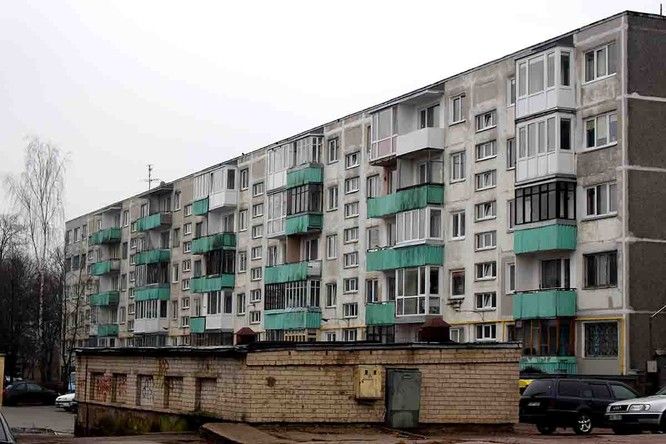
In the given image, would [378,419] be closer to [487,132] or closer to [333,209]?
[487,132]

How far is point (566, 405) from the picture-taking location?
30062 mm

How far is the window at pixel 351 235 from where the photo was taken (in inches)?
2502

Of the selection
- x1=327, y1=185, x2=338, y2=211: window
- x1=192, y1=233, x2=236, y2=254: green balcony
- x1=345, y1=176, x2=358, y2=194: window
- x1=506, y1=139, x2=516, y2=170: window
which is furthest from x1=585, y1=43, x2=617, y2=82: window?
x1=192, y1=233, x2=236, y2=254: green balcony

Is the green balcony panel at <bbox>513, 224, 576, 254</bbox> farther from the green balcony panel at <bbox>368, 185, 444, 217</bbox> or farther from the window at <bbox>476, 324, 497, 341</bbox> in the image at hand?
the green balcony panel at <bbox>368, 185, 444, 217</bbox>

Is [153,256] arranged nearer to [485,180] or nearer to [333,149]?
[333,149]

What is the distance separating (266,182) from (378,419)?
48.5 meters

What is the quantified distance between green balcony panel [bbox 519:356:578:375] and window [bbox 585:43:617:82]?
1060cm

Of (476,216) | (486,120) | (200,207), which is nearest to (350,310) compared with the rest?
(476,216)

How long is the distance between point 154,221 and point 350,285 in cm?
2818

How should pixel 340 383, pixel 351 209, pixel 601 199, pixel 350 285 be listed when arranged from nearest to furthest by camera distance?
pixel 340 383 < pixel 601 199 < pixel 350 285 < pixel 351 209

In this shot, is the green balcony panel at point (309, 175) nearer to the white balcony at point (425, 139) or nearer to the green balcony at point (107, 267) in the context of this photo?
the white balcony at point (425, 139)

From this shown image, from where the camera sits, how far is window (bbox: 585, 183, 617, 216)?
148 feet

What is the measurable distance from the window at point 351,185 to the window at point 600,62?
1936 cm

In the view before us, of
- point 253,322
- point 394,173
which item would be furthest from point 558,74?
point 253,322
